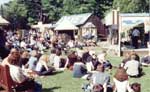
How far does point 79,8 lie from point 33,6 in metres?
25.5

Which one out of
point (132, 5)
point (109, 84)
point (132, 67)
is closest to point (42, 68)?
point (132, 67)

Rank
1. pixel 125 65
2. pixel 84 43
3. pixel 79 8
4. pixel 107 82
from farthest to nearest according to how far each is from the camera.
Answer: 1. pixel 79 8
2. pixel 84 43
3. pixel 125 65
4. pixel 107 82

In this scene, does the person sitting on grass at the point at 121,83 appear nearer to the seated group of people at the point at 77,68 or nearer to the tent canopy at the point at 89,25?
the seated group of people at the point at 77,68

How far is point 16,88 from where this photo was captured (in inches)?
512

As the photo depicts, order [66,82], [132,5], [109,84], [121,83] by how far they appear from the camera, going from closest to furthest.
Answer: [121,83]
[109,84]
[66,82]
[132,5]

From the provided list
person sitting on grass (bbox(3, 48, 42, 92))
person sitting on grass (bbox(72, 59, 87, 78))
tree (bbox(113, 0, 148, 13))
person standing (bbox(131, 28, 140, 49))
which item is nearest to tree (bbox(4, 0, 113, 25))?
tree (bbox(113, 0, 148, 13))

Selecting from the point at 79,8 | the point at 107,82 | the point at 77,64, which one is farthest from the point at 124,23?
the point at 79,8

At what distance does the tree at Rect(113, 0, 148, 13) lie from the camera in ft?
214

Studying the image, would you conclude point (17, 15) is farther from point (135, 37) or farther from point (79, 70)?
point (79, 70)

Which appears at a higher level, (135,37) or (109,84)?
(109,84)

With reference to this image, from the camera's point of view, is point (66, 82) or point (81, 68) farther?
point (81, 68)

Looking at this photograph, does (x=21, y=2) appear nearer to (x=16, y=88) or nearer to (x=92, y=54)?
(x=92, y=54)

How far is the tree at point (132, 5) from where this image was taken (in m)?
65.4

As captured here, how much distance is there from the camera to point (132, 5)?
2591 inches
